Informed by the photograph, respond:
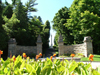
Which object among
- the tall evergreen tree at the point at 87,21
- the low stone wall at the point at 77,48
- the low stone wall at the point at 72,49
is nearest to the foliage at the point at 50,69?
the low stone wall at the point at 77,48

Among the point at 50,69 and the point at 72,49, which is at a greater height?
the point at 50,69

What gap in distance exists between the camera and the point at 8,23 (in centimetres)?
1549

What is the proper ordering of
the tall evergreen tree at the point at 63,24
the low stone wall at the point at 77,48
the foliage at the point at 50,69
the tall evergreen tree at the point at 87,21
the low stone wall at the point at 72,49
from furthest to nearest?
the tall evergreen tree at the point at 63,24, the tall evergreen tree at the point at 87,21, the low stone wall at the point at 72,49, the low stone wall at the point at 77,48, the foliage at the point at 50,69

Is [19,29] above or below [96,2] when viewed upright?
below

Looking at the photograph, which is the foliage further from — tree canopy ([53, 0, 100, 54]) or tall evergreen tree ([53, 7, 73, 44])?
tall evergreen tree ([53, 7, 73, 44])

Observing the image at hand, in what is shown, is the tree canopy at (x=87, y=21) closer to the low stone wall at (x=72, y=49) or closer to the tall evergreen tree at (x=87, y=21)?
the tall evergreen tree at (x=87, y=21)

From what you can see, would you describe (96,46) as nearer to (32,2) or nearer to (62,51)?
(62,51)

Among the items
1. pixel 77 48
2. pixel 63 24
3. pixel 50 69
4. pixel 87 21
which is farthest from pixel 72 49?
pixel 50 69

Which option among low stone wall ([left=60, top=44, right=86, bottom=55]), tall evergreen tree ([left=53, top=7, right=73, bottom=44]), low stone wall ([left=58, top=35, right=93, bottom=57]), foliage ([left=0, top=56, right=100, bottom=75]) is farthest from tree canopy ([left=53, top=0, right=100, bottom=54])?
foliage ([left=0, top=56, right=100, bottom=75])

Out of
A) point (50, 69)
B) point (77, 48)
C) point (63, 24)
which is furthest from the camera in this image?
point (63, 24)

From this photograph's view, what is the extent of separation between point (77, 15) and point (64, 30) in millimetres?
5870

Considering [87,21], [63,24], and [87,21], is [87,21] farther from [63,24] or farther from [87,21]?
[63,24]

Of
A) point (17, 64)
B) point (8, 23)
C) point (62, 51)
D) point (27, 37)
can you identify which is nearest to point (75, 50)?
point (62, 51)

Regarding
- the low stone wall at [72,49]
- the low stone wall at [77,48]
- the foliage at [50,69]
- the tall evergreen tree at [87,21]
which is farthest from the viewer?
the tall evergreen tree at [87,21]
